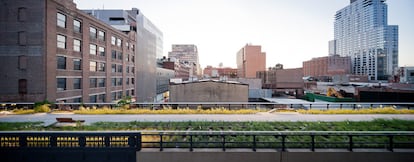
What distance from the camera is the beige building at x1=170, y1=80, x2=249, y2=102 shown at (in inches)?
1184

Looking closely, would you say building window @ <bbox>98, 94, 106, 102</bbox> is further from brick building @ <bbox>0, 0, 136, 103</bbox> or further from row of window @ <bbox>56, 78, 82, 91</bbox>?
row of window @ <bbox>56, 78, 82, 91</bbox>

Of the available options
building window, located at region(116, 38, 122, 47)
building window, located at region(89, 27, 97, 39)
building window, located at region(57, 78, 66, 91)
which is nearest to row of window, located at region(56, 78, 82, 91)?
building window, located at region(57, 78, 66, 91)

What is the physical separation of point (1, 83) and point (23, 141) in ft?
75.7

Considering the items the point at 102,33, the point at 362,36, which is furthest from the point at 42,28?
the point at 362,36

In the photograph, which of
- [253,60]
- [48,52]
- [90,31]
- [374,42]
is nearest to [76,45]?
[90,31]

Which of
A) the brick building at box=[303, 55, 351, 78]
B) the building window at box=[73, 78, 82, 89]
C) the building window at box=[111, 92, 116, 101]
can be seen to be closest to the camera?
the building window at box=[73, 78, 82, 89]

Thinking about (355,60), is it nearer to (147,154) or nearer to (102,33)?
(102,33)

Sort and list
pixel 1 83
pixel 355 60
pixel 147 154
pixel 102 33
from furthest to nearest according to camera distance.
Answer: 1. pixel 355 60
2. pixel 102 33
3. pixel 1 83
4. pixel 147 154

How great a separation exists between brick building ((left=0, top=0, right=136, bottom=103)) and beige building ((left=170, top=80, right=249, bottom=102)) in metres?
13.7

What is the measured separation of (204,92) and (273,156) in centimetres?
2298

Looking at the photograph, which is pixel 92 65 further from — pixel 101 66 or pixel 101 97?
pixel 101 97

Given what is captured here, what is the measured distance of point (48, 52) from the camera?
80.0ft

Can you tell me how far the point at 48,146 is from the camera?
24.0 feet

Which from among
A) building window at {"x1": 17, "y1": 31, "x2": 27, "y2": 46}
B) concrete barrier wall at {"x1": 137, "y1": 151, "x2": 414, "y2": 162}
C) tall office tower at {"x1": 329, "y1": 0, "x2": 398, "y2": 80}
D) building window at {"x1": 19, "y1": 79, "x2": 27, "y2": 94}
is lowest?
concrete barrier wall at {"x1": 137, "y1": 151, "x2": 414, "y2": 162}
